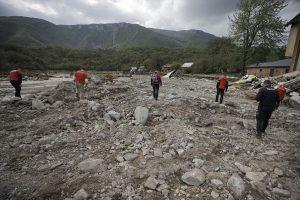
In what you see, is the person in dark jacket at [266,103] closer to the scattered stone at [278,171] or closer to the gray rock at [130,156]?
the scattered stone at [278,171]

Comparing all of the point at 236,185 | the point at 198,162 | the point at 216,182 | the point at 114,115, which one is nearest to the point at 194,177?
the point at 216,182

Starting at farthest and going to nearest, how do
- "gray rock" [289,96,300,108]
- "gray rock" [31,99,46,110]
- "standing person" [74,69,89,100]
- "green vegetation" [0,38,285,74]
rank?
"green vegetation" [0,38,285,74]
"gray rock" [289,96,300,108]
"standing person" [74,69,89,100]
"gray rock" [31,99,46,110]

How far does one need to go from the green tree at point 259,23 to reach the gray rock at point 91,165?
33165 millimetres

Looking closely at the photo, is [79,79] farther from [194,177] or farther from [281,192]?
Answer: [281,192]

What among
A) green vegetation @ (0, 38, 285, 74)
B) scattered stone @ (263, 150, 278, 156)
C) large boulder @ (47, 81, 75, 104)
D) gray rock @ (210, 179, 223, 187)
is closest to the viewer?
gray rock @ (210, 179, 223, 187)

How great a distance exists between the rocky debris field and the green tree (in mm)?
26910

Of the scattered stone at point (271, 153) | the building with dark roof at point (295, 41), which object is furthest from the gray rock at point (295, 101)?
the building with dark roof at point (295, 41)

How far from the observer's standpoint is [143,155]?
565 cm

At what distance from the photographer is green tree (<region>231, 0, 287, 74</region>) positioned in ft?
106

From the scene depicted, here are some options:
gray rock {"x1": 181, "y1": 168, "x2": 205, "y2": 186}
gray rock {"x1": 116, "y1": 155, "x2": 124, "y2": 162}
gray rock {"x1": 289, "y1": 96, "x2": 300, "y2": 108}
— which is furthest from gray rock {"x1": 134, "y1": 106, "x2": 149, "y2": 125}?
gray rock {"x1": 289, "y1": 96, "x2": 300, "y2": 108}

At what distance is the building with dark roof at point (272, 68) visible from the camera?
36.2 m

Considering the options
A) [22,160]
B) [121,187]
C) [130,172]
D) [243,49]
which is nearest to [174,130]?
[130,172]

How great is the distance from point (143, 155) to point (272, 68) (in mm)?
39632

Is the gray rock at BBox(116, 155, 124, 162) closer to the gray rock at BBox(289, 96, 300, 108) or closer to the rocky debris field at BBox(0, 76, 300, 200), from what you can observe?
the rocky debris field at BBox(0, 76, 300, 200)
